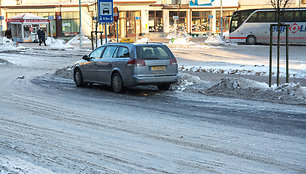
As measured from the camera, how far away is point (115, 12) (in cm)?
2247

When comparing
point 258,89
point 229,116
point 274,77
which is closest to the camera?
point 229,116

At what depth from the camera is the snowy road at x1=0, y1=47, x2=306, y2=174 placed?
20.0 feet

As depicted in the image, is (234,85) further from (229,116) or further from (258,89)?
(229,116)

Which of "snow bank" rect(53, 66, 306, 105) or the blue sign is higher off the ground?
the blue sign

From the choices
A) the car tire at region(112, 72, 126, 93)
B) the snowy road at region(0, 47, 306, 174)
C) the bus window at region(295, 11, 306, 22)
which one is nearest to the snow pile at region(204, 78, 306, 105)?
the snowy road at region(0, 47, 306, 174)

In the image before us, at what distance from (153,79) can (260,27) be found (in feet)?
109

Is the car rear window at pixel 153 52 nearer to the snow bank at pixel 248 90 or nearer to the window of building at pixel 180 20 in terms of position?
the snow bank at pixel 248 90

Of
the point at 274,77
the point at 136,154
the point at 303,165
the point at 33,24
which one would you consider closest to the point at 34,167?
the point at 136,154

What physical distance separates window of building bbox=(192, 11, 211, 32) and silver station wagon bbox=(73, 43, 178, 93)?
61992 mm

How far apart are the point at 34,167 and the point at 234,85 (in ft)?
26.8

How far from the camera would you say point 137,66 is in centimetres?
1323

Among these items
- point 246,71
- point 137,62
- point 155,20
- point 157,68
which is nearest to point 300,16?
point 246,71

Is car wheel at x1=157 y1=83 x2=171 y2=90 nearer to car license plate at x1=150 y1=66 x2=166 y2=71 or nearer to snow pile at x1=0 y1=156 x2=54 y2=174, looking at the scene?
car license plate at x1=150 y1=66 x2=166 y2=71

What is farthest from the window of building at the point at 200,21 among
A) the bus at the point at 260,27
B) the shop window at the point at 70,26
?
the bus at the point at 260,27
